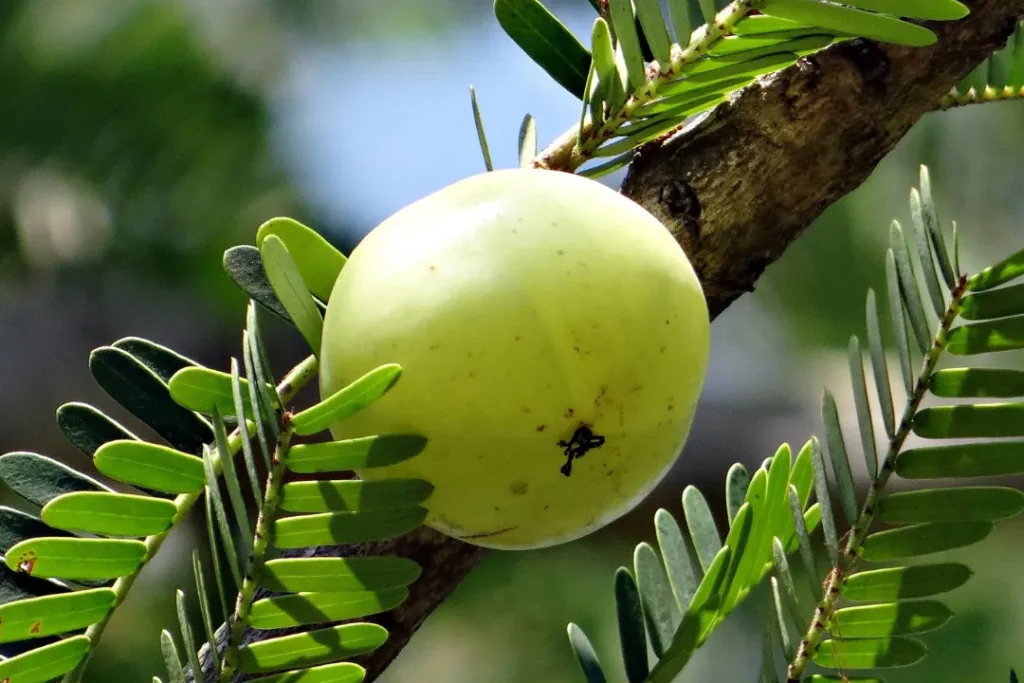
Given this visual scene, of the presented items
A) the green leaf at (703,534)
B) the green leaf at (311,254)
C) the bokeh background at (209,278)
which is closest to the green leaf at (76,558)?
the green leaf at (311,254)

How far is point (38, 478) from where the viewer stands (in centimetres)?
32

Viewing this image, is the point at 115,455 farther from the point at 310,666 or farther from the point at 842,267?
the point at 842,267

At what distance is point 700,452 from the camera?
1092 millimetres

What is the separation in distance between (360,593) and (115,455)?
0.09 m

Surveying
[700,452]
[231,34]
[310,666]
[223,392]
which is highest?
[231,34]

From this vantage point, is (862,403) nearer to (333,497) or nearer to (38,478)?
(333,497)

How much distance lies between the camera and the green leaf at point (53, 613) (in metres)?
0.28

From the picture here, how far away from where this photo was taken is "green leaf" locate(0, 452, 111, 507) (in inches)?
12.4

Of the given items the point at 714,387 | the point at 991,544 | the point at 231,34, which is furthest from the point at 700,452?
the point at 231,34

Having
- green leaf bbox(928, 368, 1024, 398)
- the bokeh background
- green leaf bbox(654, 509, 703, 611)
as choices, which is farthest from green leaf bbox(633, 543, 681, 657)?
the bokeh background

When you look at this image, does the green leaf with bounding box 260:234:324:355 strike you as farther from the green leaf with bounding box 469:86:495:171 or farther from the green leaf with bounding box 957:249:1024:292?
the green leaf with bounding box 957:249:1024:292

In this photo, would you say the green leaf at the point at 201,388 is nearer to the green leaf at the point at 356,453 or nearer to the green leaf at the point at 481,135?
the green leaf at the point at 356,453

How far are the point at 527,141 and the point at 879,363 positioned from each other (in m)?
0.19

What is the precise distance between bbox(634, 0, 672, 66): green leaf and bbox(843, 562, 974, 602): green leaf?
20cm
